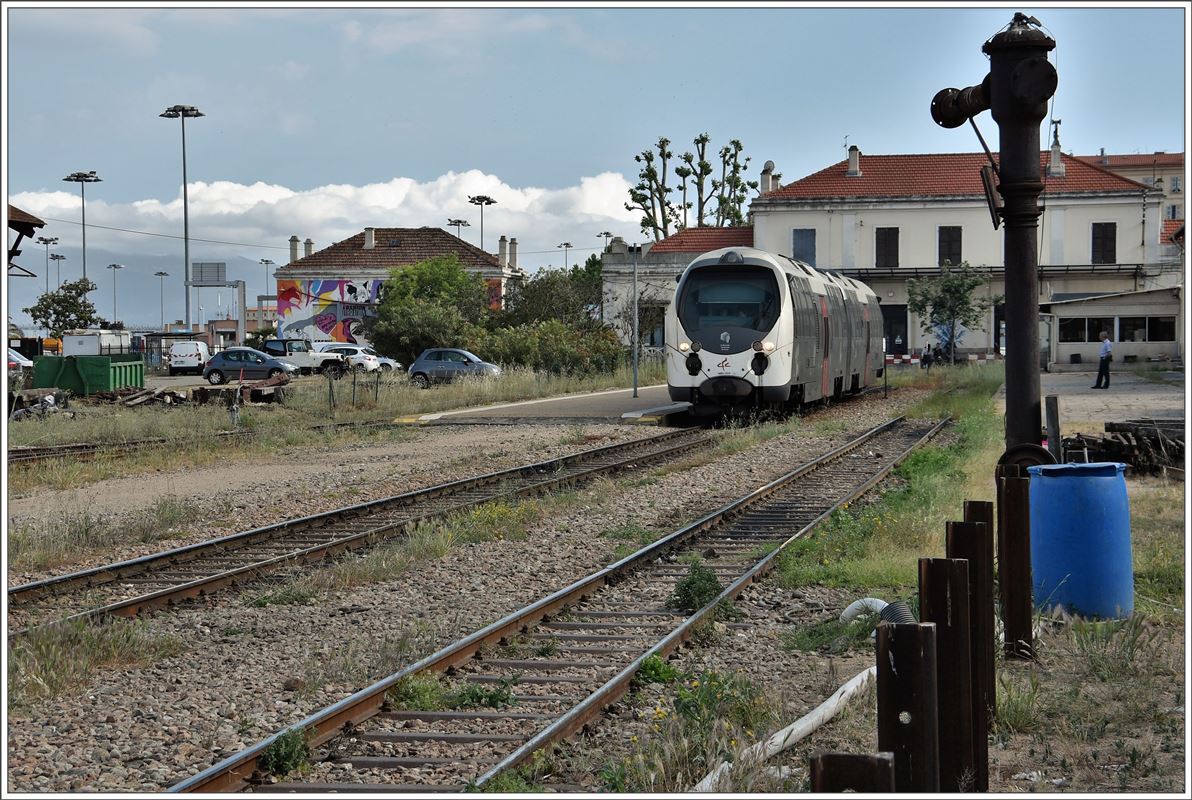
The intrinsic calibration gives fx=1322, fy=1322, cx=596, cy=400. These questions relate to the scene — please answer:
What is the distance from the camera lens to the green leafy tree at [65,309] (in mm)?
79688

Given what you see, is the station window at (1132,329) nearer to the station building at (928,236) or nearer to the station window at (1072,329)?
the station window at (1072,329)

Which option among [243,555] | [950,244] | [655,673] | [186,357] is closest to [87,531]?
[243,555]

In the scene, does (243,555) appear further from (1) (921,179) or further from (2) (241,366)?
(1) (921,179)

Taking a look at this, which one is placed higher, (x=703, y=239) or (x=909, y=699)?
(x=703, y=239)

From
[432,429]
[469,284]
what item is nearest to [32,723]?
[432,429]

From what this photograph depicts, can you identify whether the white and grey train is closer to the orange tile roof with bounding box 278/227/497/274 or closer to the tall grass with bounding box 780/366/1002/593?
the tall grass with bounding box 780/366/1002/593

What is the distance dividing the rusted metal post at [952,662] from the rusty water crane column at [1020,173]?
15.4ft

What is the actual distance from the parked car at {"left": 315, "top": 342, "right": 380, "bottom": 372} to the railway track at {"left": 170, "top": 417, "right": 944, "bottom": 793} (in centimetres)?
4360

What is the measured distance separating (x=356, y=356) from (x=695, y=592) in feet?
158

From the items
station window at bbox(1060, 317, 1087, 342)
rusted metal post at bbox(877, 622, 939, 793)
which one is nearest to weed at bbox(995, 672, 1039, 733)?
rusted metal post at bbox(877, 622, 939, 793)

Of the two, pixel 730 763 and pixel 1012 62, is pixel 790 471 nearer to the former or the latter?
pixel 1012 62

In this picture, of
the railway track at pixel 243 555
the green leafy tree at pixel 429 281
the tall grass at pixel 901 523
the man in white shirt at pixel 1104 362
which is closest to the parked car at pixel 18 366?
the green leafy tree at pixel 429 281

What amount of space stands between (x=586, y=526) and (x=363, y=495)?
3.83 m

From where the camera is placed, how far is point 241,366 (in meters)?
46.1
